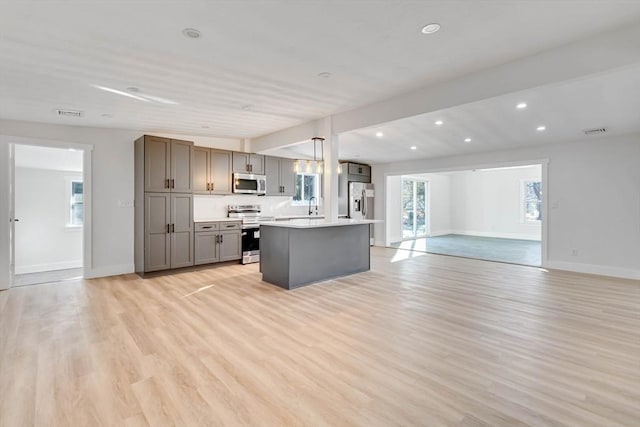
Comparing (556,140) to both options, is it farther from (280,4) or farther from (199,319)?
(199,319)

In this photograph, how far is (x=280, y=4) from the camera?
2.19 metres

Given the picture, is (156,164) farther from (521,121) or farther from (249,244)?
(521,121)

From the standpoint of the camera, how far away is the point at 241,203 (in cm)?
680

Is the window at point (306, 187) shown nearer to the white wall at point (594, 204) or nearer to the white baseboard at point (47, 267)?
the white wall at point (594, 204)

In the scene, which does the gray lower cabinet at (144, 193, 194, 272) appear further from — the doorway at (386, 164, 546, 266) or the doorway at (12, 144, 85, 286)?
the doorway at (386, 164, 546, 266)

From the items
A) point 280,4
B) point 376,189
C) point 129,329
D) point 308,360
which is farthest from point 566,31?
point 376,189

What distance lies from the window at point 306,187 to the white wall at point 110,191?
144 inches

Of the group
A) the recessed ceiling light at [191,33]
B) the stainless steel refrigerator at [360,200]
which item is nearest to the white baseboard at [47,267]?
the recessed ceiling light at [191,33]

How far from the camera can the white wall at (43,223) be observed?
624cm

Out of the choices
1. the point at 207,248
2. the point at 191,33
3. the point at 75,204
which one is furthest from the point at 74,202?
the point at 191,33

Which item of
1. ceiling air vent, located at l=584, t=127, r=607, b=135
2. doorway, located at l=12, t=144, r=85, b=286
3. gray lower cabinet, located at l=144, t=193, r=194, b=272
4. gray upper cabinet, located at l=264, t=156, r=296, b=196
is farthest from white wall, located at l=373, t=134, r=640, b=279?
doorway, located at l=12, t=144, r=85, b=286

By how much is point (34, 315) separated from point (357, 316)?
3648 millimetres

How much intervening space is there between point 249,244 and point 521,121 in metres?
5.44

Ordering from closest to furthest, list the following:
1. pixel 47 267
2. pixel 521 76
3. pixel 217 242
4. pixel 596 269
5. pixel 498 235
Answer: pixel 521 76 → pixel 596 269 → pixel 217 242 → pixel 47 267 → pixel 498 235
